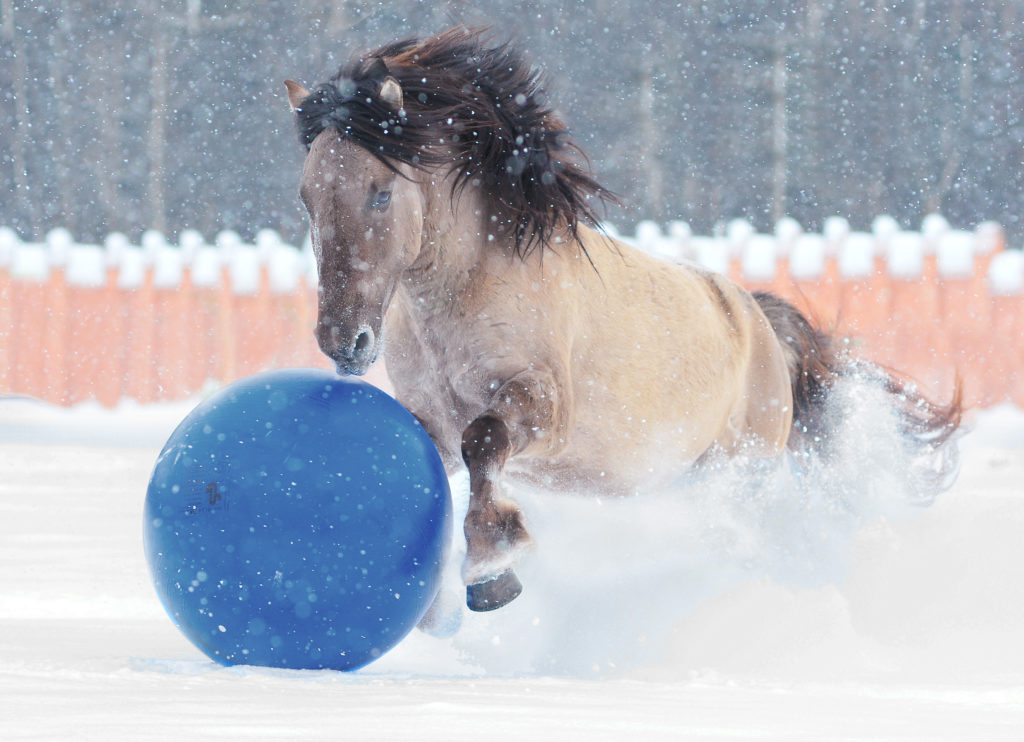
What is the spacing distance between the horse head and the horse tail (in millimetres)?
2396

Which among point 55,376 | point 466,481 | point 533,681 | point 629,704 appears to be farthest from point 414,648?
point 55,376

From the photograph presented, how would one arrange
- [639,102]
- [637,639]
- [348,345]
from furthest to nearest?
[639,102] → [637,639] → [348,345]

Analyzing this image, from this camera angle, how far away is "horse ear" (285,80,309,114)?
3171 millimetres

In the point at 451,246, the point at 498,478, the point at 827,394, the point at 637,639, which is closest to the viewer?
the point at 498,478

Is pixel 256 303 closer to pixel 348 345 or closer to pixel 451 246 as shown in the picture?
pixel 451 246

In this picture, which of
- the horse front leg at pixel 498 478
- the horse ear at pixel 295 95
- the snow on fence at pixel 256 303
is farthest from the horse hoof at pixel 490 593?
the snow on fence at pixel 256 303

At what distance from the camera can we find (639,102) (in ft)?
64.4

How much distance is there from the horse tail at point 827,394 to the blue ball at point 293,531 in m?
2.49

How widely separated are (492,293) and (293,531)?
95 centimetres

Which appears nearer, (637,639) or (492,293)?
(492,293)

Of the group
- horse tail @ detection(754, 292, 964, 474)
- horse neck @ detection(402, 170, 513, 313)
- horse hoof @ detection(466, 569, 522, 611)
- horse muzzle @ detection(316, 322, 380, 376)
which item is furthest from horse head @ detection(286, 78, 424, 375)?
horse tail @ detection(754, 292, 964, 474)

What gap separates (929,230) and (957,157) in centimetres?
1047

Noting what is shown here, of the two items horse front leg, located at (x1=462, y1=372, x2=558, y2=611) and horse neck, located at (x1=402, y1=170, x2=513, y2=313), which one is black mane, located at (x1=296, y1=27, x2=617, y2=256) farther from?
horse front leg, located at (x1=462, y1=372, x2=558, y2=611)

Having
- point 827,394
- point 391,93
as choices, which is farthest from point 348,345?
point 827,394
